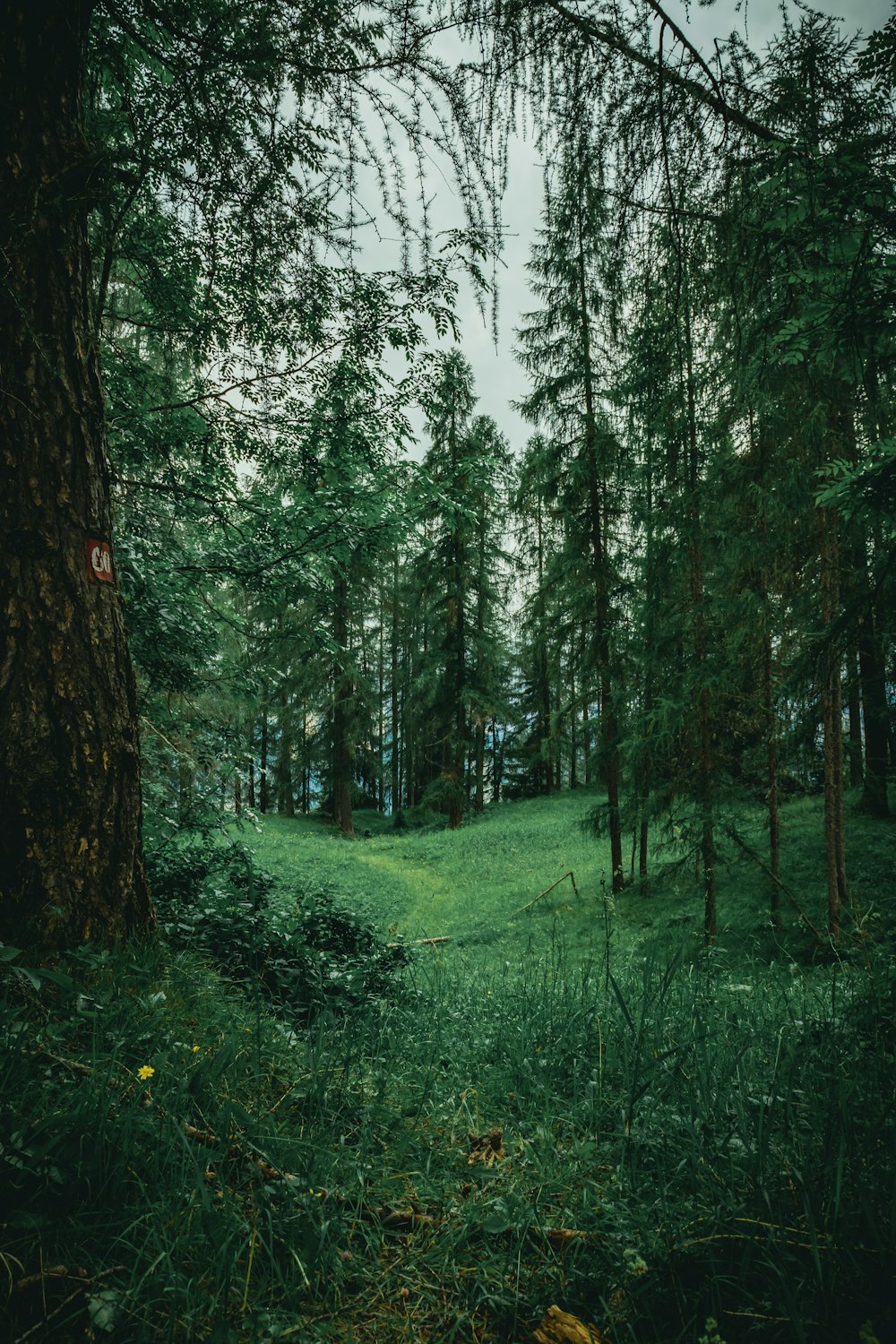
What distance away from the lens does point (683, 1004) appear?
3055mm

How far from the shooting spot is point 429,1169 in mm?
1878

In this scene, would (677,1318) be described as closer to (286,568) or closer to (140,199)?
(140,199)

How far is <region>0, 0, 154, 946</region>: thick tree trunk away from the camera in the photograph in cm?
248

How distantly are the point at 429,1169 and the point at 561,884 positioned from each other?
12028 mm

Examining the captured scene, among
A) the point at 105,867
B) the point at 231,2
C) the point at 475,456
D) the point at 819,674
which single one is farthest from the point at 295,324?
the point at 819,674

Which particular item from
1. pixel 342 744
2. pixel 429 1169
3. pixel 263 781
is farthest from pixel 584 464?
pixel 263 781

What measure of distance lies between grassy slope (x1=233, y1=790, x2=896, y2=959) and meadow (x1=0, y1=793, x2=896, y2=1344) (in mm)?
2277

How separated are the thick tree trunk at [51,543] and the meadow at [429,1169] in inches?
15.3

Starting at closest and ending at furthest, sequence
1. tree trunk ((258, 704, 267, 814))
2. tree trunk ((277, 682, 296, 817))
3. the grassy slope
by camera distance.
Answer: the grassy slope < tree trunk ((277, 682, 296, 817)) < tree trunk ((258, 704, 267, 814))

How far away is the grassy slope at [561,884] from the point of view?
29.1ft

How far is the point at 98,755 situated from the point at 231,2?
3197 mm

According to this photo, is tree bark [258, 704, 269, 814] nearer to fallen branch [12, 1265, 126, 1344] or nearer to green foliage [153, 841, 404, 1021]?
green foliage [153, 841, 404, 1021]

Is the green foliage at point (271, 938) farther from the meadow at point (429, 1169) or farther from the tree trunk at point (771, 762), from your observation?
the tree trunk at point (771, 762)

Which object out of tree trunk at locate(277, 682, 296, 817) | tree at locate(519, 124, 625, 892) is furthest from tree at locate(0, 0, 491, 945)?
tree trunk at locate(277, 682, 296, 817)
